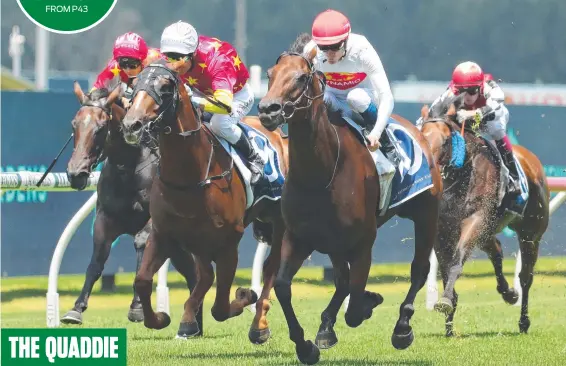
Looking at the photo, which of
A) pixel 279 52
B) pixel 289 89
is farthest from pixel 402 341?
pixel 279 52

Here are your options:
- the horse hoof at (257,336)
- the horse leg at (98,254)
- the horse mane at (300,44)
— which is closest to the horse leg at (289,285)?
the horse hoof at (257,336)

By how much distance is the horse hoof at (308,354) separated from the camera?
20.7 feet

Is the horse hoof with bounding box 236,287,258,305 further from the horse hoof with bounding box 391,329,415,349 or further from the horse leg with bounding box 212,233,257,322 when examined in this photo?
the horse hoof with bounding box 391,329,415,349

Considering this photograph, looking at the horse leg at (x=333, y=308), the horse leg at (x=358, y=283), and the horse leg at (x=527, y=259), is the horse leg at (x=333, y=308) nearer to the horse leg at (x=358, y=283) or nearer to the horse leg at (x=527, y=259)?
the horse leg at (x=358, y=283)

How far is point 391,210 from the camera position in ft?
22.7

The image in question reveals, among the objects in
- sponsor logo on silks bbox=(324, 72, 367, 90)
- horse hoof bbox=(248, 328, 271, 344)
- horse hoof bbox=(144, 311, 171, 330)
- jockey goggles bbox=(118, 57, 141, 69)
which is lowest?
horse hoof bbox=(248, 328, 271, 344)

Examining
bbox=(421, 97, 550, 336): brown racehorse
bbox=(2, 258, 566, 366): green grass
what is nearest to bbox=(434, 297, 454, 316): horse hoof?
bbox=(2, 258, 566, 366): green grass

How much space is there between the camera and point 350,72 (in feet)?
21.5

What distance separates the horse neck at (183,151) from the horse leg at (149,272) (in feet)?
1.17

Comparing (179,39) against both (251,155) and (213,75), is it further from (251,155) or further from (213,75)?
(251,155)

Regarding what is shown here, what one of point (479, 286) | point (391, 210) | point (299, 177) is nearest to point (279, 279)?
point (299, 177)

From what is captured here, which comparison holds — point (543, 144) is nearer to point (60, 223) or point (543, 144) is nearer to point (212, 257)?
point (60, 223)

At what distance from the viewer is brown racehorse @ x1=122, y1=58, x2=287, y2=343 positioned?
617 cm

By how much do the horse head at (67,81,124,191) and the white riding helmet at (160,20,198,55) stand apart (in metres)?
0.88
